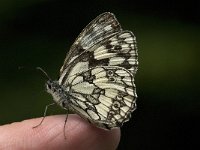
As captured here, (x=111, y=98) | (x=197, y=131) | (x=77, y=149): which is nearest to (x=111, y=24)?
(x=111, y=98)

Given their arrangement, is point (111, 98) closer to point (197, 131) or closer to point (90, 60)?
point (90, 60)

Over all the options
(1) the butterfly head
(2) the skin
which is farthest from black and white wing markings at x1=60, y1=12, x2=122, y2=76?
(2) the skin

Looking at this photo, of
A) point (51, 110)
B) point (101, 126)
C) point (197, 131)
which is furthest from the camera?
point (197, 131)

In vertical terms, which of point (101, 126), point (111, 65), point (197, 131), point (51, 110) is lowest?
point (197, 131)

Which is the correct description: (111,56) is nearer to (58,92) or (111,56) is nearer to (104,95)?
(104,95)

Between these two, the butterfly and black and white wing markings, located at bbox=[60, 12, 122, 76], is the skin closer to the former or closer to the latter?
the butterfly

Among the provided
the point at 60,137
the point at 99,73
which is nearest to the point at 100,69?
the point at 99,73
